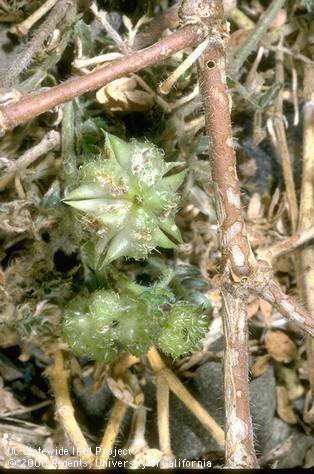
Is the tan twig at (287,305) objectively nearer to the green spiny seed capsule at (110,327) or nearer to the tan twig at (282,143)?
the green spiny seed capsule at (110,327)

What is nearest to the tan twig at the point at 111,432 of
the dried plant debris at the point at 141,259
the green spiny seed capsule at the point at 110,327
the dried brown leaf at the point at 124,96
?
the dried plant debris at the point at 141,259

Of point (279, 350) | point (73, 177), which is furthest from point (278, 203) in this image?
point (73, 177)

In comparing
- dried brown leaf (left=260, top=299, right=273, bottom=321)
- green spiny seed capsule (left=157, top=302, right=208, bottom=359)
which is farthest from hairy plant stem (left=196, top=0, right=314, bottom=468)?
dried brown leaf (left=260, top=299, right=273, bottom=321)

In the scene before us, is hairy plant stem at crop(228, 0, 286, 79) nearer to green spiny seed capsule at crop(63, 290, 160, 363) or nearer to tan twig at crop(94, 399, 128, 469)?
green spiny seed capsule at crop(63, 290, 160, 363)

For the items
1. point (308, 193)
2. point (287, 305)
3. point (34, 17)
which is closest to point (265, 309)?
point (308, 193)

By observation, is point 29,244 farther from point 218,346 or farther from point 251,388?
point 251,388

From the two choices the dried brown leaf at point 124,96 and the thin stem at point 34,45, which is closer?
the thin stem at point 34,45

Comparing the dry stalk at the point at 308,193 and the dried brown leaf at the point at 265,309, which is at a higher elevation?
the dry stalk at the point at 308,193
